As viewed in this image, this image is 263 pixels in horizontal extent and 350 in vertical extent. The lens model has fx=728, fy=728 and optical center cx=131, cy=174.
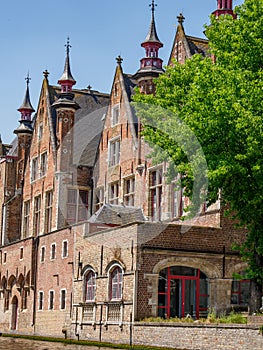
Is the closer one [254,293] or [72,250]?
[254,293]

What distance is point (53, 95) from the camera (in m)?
51.0

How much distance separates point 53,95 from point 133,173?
12723 mm

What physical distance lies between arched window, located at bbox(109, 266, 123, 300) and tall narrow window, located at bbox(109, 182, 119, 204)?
9907mm

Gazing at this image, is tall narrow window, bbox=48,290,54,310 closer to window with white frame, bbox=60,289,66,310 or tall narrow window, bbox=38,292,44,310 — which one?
tall narrow window, bbox=38,292,44,310

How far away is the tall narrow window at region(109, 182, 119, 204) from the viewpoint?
4319cm

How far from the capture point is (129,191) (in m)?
41.9

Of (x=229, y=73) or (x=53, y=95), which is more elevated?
(x=53, y=95)

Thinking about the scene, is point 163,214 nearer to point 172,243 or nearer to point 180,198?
point 180,198

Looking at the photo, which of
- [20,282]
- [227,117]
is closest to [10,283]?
[20,282]

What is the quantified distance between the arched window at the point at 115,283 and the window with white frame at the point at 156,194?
595cm

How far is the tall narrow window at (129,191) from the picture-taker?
136 feet

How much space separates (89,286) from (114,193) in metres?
9.02

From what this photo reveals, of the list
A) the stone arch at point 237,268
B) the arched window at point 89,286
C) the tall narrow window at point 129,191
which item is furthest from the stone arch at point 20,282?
the stone arch at point 237,268

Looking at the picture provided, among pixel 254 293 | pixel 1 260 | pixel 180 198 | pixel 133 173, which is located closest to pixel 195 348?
pixel 254 293
